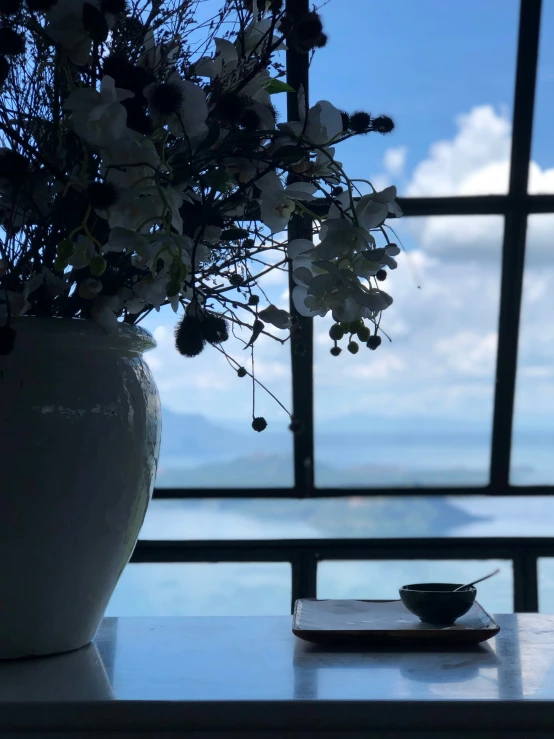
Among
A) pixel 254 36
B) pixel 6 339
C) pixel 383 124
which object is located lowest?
pixel 6 339

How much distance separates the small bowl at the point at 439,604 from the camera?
0.98 m

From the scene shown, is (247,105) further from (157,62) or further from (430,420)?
(430,420)

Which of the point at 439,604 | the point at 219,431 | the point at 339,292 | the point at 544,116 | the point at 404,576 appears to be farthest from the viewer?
the point at 219,431

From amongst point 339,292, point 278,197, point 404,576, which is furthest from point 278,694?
point 404,576

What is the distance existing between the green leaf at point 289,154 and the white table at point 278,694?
20.6 inches

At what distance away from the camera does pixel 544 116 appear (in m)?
3.08

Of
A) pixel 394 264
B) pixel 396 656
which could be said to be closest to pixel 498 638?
pixel 396 656

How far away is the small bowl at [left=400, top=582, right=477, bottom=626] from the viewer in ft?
3.21

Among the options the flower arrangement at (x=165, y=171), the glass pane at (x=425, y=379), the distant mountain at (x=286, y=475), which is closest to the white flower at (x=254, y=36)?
the flower arrangement at (x=165, y=171)

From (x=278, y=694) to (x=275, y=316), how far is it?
0.39 m

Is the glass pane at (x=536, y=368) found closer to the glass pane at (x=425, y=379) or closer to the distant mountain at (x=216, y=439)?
the glass pane at (x=425, y=379)

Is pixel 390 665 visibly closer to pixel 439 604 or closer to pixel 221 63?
pixel 439 604

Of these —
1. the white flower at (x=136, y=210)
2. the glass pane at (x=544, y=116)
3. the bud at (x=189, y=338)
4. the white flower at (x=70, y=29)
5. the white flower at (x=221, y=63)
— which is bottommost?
the bud at (x=189, y=338)

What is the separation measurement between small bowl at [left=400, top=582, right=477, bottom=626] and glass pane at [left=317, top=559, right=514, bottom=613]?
2296 mm
